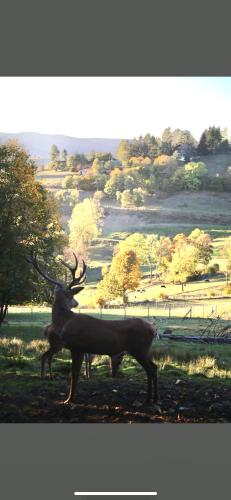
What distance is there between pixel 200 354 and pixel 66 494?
2290mm

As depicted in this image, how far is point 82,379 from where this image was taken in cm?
692

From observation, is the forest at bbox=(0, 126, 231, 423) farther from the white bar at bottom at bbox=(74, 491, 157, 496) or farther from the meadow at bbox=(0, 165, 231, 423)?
the white bar at bottom at bbox=(74, 491, 157, 496)

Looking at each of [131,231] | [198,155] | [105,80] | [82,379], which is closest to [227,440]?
[82,379]

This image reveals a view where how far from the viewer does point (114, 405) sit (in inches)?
255

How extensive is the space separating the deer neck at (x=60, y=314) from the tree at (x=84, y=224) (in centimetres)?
131

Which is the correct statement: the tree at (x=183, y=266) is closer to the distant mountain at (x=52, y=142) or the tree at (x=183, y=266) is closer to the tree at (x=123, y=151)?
the tree at (x=123, y=151)

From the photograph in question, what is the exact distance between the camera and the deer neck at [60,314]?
635cm

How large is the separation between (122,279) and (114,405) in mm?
1551

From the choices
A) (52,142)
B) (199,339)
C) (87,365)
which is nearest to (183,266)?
(199,339)

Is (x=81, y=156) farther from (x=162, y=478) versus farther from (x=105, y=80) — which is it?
(x=162, y=478)

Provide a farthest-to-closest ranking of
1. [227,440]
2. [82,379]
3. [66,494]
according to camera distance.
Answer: [82,379], [227,440], [66,494]

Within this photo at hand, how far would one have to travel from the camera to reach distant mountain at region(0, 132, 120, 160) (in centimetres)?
742

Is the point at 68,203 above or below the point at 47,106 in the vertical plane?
below

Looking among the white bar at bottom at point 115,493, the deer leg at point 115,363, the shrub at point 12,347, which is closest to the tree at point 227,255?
the deer leg at point 115,363
